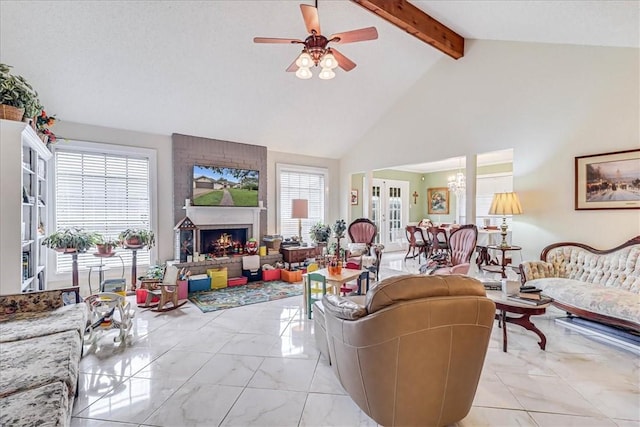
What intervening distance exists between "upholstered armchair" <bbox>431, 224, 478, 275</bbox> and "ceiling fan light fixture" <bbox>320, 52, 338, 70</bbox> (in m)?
2.95

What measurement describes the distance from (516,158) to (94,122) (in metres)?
6.35

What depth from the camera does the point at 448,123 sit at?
5234mm

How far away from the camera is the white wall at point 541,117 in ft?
11.6

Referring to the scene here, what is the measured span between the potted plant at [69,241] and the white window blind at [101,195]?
28.3 inches

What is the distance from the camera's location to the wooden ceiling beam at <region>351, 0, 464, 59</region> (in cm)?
366

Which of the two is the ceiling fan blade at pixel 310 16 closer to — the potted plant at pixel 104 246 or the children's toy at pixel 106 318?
the children's toy at pixel 106 318

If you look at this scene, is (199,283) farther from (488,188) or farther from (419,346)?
(488,188)

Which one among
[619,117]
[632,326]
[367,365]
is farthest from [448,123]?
[367,365]

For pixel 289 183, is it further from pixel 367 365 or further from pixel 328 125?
pixel 367 365

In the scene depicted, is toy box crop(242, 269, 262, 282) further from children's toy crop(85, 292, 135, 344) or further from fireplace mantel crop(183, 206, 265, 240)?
children's toy crop(85, 292, 135, 344)

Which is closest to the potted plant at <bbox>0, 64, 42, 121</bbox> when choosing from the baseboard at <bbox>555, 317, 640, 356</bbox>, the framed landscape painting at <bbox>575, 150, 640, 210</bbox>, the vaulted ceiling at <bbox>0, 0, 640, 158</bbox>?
the vaulted ceiling at <bbox>0, 0, 640, 158</bbox>

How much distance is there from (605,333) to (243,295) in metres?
4.39

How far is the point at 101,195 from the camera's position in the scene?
4.85 meters

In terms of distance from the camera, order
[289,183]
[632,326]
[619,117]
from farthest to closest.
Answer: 1. [289,183]
2. [619,117]
3. [632,326]
